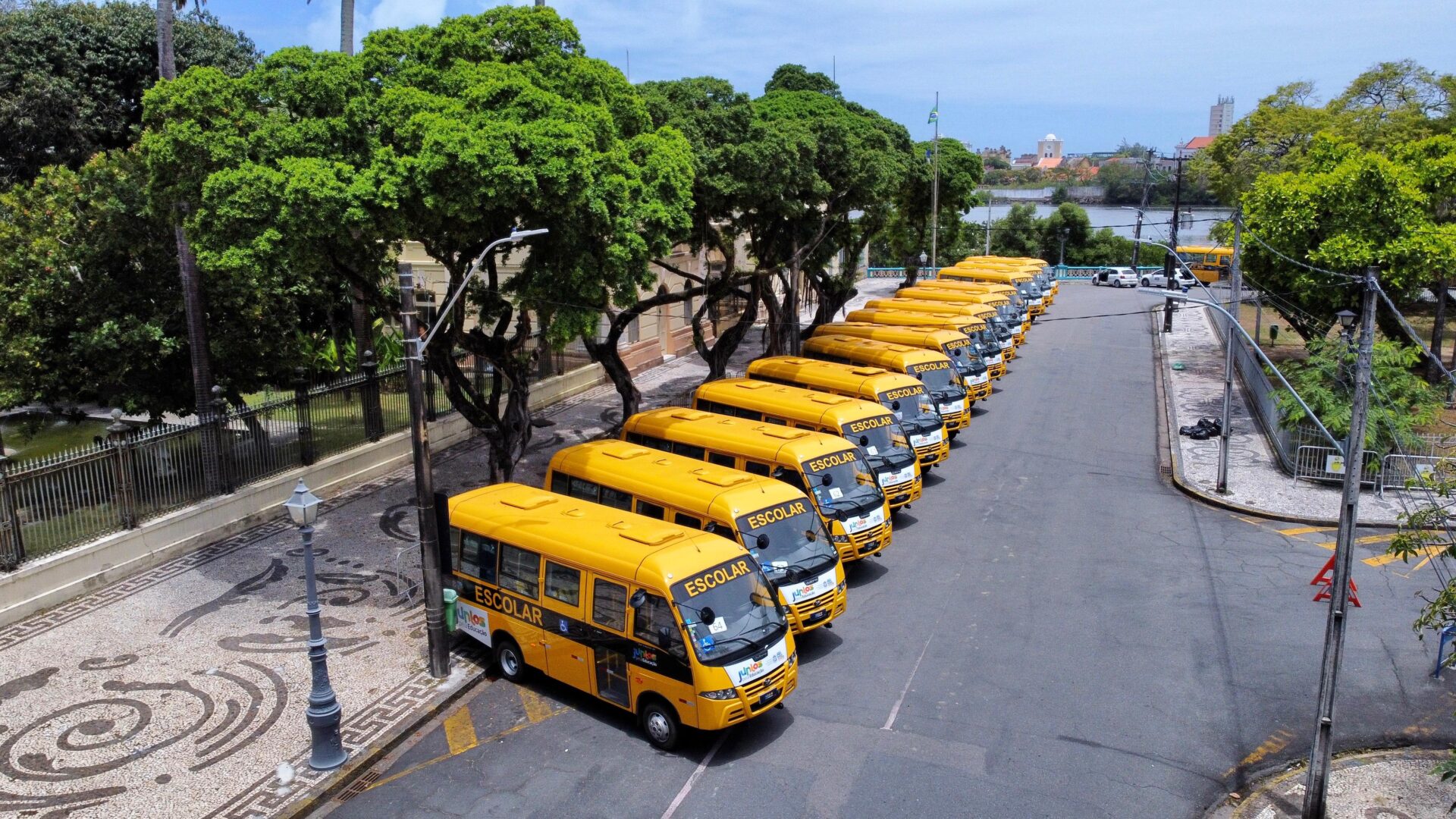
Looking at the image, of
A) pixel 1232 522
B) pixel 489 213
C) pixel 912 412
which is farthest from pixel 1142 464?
pixel 489 213

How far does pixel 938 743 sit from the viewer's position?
11.6 m

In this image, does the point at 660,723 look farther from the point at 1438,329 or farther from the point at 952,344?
the point at 1438,329

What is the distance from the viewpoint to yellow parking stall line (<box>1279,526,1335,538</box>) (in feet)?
62.7

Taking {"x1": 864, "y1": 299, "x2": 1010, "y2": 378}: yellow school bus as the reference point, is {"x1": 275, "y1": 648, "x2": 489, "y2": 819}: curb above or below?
below

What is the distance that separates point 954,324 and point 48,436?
25.3 meters

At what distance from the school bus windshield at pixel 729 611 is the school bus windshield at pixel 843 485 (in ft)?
13.5

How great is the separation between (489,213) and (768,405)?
7.23 metres

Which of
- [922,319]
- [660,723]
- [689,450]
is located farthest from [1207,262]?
[660,723]

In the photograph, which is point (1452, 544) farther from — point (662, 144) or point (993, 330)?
point (993, 330)

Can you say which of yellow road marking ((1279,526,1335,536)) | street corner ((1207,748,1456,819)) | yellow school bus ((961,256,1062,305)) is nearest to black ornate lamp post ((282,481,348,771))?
street corner ((1207,748,1456,819))

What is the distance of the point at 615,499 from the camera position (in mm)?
15953

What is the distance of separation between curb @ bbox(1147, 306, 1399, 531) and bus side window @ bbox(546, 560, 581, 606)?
12738 millimetres

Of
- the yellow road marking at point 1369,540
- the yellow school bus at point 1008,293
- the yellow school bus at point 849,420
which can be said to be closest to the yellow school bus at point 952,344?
the yellow school bus at point 849,420

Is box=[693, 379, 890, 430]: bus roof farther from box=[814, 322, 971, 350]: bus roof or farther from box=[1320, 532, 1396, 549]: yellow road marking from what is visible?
box=[1320, 532, 1396, 549]: yellow road marking
